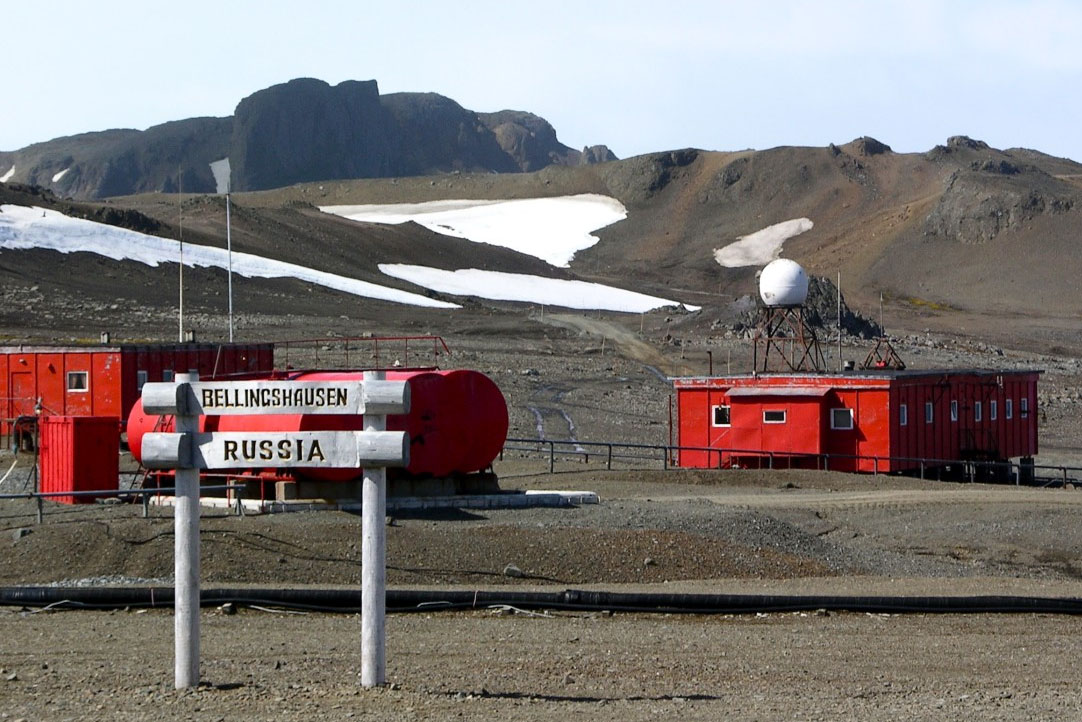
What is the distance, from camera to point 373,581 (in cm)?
1016

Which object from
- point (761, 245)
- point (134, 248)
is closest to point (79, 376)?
point (134, 248)

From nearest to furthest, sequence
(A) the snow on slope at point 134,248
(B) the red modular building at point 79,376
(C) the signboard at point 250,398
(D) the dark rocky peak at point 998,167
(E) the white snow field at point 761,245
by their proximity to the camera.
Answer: (C) the signboard at point 250,398 < (B) the red modular building at point 79,376 < (A) the snow on slope at point 134,248 < (E) the white snow field at point 761,245 < (D) the dark rocky peak at point 998,167

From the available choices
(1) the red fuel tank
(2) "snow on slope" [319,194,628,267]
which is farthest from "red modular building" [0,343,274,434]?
(2) "snow on slope" [319,194,628,267]

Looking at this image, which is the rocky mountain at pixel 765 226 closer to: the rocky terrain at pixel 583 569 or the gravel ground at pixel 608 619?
the rocky terrain at pixel 583 569

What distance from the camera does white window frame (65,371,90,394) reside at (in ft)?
116

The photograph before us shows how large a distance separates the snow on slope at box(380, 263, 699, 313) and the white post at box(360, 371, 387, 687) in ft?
269

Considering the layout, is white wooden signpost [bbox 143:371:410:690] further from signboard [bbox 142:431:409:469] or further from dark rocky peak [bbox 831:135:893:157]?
dark rocky peak [bbox 831:135:893:157]

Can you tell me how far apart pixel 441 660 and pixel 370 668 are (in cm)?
190

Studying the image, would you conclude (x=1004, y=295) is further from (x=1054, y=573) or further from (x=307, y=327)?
(x=1054, y=573)

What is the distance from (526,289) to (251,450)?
299 ft

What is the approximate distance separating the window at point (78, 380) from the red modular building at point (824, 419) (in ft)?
43.9

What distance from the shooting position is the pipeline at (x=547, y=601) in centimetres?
1498

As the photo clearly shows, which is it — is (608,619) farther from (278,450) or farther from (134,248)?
(134,248)

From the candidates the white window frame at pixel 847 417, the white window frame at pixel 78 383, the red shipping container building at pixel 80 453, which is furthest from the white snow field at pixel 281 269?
the red shipping container building at pixel 80 453
